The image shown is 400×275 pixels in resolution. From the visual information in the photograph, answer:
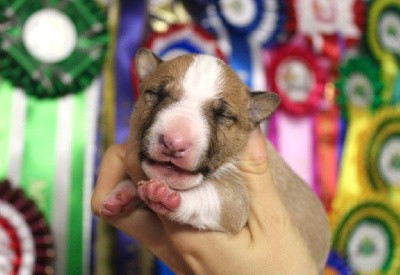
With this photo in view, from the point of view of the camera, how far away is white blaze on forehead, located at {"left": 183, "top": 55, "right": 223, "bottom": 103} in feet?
4.83

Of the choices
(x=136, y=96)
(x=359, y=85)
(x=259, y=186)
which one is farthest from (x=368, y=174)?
(x=259, y=186)

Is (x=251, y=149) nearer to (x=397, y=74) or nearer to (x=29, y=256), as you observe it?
(x=29, y=256)

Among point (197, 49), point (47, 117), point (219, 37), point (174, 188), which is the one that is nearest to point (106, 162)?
point (174, 188)

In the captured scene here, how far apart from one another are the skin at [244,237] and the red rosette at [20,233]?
52 centimetres

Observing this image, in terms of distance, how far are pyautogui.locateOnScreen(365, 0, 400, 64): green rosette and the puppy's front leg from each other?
1920 millimetres

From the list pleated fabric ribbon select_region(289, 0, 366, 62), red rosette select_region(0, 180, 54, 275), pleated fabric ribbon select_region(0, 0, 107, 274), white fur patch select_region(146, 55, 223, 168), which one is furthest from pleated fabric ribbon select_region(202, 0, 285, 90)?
red rosette select_region(0, 180, 54, 275)

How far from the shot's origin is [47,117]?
7.28 feet

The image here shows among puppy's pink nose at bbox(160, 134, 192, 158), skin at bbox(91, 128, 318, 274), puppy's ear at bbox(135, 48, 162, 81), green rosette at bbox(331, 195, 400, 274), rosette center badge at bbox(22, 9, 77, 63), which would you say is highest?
rosette center badge at bbox(22, 9, 77, 63)

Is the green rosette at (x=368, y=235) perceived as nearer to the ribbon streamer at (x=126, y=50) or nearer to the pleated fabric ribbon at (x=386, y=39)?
the pleated fabric ribbon at (x=386, y=39)

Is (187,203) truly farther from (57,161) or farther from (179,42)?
(179,42)

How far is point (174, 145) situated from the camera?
1.30 m

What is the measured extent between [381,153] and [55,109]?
1.81 m

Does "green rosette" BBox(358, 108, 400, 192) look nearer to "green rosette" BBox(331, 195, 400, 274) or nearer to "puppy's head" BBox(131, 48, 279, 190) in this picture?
"green rosette" BBox(331, 195, 400, 274)

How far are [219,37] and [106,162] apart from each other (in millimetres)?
1061
